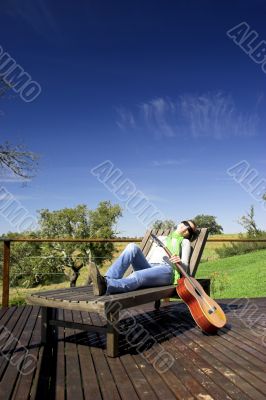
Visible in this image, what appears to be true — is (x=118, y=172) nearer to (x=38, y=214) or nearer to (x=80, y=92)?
(x=80, y=92)

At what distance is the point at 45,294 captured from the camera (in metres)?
3.10

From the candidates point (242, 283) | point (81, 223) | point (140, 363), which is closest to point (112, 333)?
point (140, 363)

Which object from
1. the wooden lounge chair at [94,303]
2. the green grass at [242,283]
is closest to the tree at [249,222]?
the green grass at [242,283]

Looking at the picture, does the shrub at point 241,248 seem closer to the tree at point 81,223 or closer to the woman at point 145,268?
the tree at point 81,223

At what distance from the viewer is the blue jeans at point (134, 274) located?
3.16 metres

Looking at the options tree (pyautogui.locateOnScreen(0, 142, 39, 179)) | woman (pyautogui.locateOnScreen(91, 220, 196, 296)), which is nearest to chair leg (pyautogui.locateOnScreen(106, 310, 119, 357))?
woman (pyautogui.locateOnScreen(91, 220, 196, 296))

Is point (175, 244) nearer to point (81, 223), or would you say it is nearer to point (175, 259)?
point (175, 259)

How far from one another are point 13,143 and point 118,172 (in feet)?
25.0

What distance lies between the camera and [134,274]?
11.1 ft

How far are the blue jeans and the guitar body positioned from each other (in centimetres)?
22

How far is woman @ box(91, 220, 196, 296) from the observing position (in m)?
3.06

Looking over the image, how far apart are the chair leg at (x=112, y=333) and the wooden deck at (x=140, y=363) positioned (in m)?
0.07

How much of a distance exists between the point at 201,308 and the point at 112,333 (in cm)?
94

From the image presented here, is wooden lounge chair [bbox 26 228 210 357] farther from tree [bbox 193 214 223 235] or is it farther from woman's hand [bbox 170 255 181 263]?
tree [bbox 193 214 223 235]
